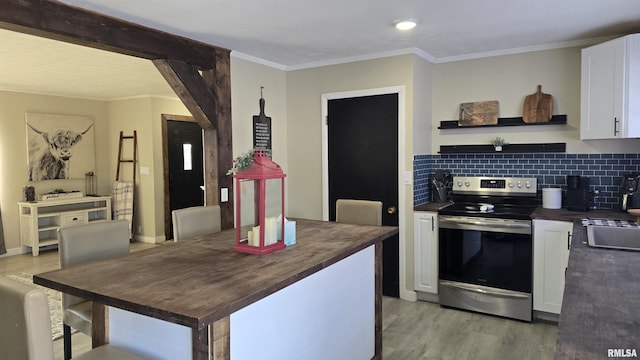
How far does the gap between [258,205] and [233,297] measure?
70 cm

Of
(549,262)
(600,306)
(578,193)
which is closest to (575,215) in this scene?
(578,193)

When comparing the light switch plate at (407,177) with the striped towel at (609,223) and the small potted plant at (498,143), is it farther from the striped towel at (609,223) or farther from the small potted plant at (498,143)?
the striped towel at (609,223)

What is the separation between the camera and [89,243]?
2.52 metres

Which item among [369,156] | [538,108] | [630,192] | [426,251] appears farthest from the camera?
[369,156]

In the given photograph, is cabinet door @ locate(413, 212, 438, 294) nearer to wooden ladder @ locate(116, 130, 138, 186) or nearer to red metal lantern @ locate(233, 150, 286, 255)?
red metal lantern @ locate(233, 150, 286, 255)

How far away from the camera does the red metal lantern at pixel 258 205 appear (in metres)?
2.16

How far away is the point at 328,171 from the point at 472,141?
1422 millimetres

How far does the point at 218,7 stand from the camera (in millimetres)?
2711

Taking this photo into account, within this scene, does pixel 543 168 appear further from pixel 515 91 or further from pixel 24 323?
pixel 24 323

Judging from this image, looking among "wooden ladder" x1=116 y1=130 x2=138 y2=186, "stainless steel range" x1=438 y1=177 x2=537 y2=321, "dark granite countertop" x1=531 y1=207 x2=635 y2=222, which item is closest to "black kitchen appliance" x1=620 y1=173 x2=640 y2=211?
"dark granite countertop" x1=531 y1=207 x2=635 y2=222

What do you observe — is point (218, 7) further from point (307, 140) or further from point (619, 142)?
point (619, 142)

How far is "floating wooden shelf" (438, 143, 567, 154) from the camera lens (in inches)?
149

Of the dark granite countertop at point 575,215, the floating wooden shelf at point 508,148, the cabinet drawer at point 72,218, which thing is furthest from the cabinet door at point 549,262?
the cabinet drawer at point 72,218

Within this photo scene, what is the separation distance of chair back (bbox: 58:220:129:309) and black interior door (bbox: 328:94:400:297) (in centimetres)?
220
